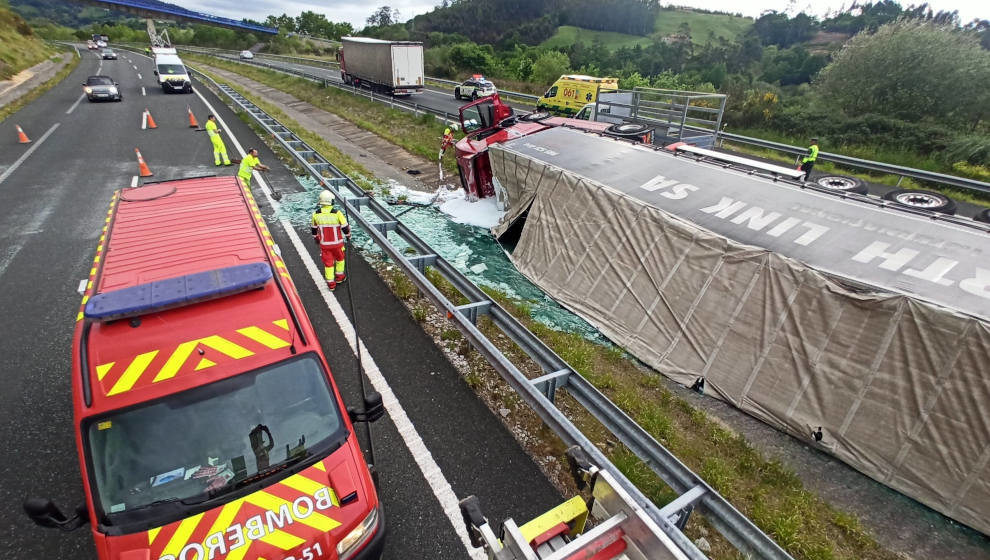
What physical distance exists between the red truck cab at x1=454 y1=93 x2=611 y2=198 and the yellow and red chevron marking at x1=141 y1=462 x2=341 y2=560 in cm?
954

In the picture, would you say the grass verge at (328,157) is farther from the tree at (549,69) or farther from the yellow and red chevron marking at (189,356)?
the tree at (549,69)

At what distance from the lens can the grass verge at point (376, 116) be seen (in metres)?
17.8

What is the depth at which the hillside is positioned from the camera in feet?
96.7

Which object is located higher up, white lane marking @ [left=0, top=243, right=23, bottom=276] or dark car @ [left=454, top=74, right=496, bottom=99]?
dark car @ [left=454, top=74, right=496, bottom=99]

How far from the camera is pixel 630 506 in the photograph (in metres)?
2.30

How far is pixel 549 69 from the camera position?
125 feet

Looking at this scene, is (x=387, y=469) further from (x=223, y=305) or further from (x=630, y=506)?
(x=630, y=506)

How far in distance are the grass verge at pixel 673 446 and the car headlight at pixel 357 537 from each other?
1.88 meters

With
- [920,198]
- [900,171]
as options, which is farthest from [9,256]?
[900,171]

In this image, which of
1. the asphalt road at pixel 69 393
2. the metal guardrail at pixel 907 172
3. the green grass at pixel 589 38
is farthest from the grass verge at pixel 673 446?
the green grass at pixel 589 38

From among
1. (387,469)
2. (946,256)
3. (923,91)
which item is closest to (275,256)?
(387,469)

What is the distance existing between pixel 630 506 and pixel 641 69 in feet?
227

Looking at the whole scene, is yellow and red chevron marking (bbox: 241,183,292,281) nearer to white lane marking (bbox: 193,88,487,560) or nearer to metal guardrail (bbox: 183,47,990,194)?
white lane marking (bbox: 193,88,487,560)

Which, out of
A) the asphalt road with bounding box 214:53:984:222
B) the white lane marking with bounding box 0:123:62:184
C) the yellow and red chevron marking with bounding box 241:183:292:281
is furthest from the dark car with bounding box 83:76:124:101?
the yellow and red chevron marking with bounding box 241:183:292:281
